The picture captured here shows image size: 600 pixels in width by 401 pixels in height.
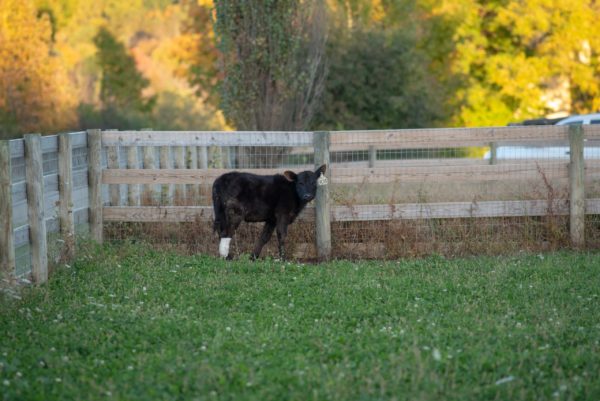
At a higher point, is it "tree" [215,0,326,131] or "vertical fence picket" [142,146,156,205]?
"tree" [215,0,326,131]

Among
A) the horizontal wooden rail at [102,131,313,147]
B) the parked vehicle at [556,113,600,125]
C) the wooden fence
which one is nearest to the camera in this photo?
the wooden fence

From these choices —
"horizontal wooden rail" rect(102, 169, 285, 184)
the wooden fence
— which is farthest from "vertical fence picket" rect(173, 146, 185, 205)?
"horizontal wooden rail" rect(102, 169, 285, 184)

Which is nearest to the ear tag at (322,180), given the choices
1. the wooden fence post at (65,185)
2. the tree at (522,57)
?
the wooden fence post at (65,185)

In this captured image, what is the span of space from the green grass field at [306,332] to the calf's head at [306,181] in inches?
43.1

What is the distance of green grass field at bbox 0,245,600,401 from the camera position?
591 centimetres

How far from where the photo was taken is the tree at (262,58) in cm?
1914

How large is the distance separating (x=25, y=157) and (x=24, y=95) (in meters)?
25.3

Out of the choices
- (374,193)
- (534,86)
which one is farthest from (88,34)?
(374,193)

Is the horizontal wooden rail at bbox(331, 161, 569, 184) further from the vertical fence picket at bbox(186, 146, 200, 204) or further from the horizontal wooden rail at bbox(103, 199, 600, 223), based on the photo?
the vertical fence picket at bbox(186, 146, 200, 204)

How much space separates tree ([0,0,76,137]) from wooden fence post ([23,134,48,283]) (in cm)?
2400

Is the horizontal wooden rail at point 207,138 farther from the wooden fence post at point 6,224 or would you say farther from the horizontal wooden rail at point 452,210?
the wooden fence post at point 6,224

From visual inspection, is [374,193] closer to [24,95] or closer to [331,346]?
[331,346]

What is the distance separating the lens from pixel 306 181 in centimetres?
1115

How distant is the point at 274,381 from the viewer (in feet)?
19.9
